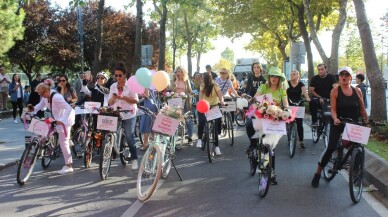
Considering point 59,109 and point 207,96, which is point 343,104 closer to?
Answer: point 207,96

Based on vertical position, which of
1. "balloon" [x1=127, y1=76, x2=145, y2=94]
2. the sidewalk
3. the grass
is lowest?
the sidewalk

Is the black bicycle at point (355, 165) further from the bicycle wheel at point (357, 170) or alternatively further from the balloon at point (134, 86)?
the balloon at point (134, 86)

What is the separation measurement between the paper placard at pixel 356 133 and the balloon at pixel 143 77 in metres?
3.13

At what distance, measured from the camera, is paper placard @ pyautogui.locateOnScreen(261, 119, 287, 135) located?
610cm

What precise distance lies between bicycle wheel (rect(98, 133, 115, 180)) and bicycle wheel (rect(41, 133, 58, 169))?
1158mm

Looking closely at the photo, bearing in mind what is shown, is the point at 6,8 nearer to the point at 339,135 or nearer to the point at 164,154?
the point at 164,154

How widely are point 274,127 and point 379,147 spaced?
402 cm

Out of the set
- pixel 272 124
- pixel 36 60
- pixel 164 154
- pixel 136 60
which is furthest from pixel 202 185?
pixel 36 60

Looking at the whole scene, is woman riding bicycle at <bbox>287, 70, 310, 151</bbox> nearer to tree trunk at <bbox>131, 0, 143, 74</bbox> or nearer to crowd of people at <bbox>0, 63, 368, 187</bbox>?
crowd of people at <bbox>0, 63, 368, 187</bbox>

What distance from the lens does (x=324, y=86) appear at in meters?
10.6

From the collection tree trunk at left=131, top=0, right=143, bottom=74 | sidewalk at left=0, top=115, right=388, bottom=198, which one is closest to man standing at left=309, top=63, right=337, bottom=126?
sidewalk at left=0, top=115, right=388, bottom=198

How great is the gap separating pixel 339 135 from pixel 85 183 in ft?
13.1

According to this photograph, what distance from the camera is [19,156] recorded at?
9328mm

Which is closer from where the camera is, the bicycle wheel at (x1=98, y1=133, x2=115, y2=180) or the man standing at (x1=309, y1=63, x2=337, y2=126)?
the bicycle wheel at (x1=98, y1=133, x2=115, y2=180)
